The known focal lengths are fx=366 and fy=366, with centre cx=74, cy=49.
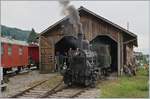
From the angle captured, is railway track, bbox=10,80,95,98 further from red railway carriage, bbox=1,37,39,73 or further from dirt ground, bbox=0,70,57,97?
red railway carriage, bbox=1,37,39,73

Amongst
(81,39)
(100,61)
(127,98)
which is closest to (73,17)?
Result: (81,39)

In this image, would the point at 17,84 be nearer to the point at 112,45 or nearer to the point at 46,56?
the point at 46,56

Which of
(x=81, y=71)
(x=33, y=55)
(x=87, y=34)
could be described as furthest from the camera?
(x=33, y=55)

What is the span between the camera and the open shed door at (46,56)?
28.1 meters

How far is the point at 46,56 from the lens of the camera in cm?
2822

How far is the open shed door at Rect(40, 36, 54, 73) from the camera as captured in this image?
2806 centimetres

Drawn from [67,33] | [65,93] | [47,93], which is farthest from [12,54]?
[47,93]

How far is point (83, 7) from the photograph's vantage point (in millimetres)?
26484

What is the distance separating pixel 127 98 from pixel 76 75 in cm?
501

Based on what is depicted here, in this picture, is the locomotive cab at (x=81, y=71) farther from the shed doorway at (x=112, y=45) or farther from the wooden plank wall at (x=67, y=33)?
the shed doorway at (x=112, y=45)

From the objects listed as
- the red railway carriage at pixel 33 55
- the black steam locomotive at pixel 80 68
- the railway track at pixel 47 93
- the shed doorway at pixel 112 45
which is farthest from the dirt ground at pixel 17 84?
the red railway carriage at pixel 33 55

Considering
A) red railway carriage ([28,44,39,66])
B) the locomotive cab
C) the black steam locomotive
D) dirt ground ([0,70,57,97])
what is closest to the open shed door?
dirt ground ([0,70,57,97])

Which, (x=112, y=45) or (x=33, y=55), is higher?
(x=112, y=45)

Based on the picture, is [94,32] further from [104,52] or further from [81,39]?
[81,39]
